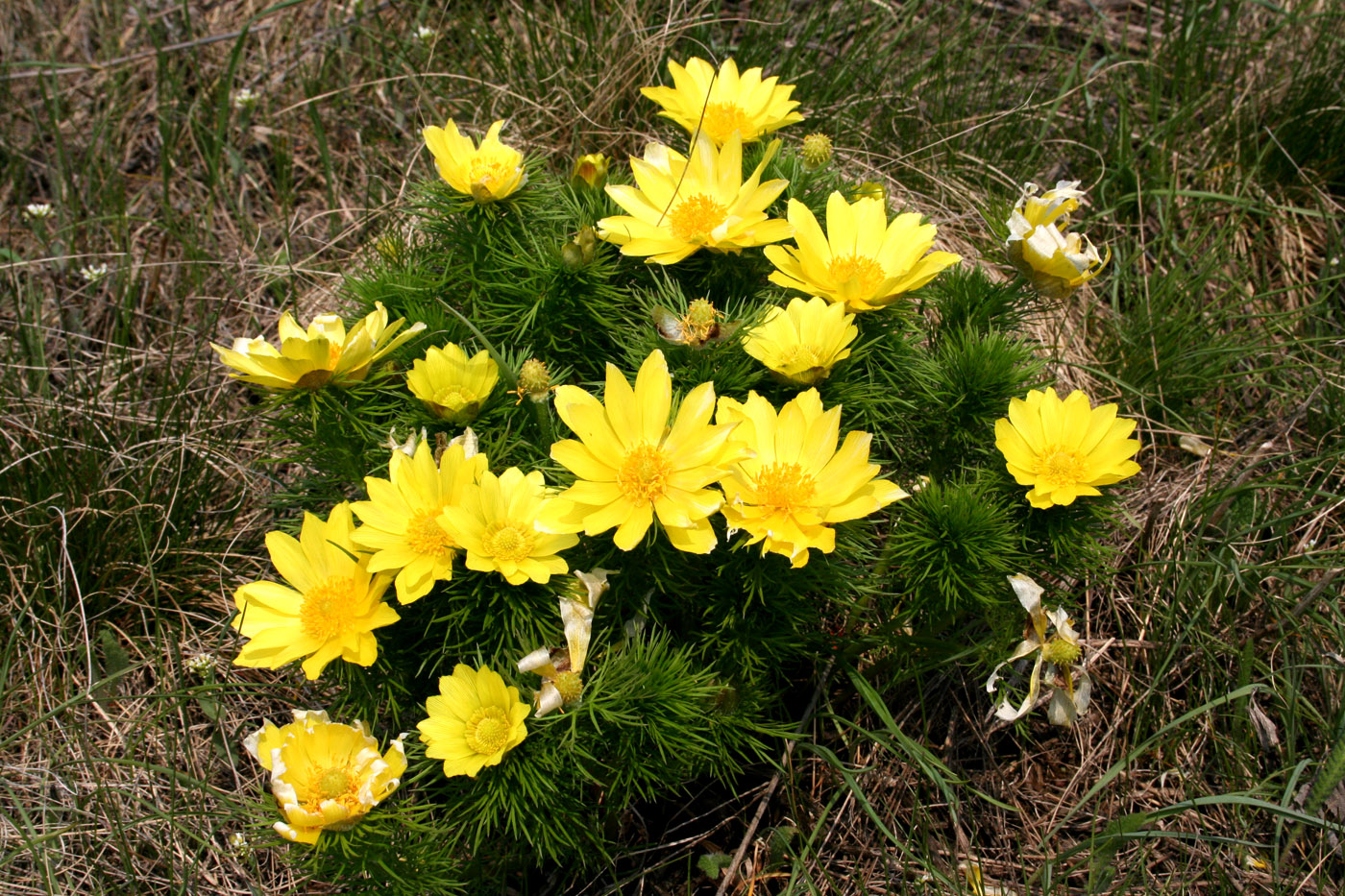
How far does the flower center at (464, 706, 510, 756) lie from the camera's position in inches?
62.4

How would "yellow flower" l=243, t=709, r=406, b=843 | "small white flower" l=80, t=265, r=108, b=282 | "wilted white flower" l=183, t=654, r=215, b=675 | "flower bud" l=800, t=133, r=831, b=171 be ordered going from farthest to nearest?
"small white flower" l=80, t=265, r=108, b=282
"flower bud" l=800, t=133, r=831, b=171
"wilted white flower" l=183, t=654, r=215, b=675
"yellow flower" l=243, t=709, r=406, b=843

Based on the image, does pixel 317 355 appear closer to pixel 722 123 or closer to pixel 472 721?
pixel 472 721

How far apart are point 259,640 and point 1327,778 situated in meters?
1.82

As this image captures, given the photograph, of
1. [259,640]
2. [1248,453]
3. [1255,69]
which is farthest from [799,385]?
[1255,69]

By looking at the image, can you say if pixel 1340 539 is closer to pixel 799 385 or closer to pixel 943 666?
pixel 943 666

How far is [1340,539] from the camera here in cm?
246

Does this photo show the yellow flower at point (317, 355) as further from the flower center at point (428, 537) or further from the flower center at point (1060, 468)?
the flower center at point (1060, 468)

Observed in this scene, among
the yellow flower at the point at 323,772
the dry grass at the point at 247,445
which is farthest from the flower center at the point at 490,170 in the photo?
the yellow flower at the point at 323,772

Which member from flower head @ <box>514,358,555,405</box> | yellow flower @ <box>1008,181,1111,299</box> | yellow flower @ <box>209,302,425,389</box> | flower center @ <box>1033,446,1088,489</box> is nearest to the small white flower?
yellow flower @ <box>209,302,425,389</box>

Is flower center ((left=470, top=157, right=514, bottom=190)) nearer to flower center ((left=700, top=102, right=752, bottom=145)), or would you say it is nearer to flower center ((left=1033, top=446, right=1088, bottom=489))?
flower center ((left=700, top=102, right=752, bottom=145))

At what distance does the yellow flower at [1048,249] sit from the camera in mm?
1881

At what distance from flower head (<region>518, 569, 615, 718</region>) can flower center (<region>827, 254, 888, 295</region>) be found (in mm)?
709

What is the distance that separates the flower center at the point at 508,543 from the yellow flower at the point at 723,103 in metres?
0.98

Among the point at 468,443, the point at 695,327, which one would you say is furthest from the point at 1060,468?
the point at 468,443
